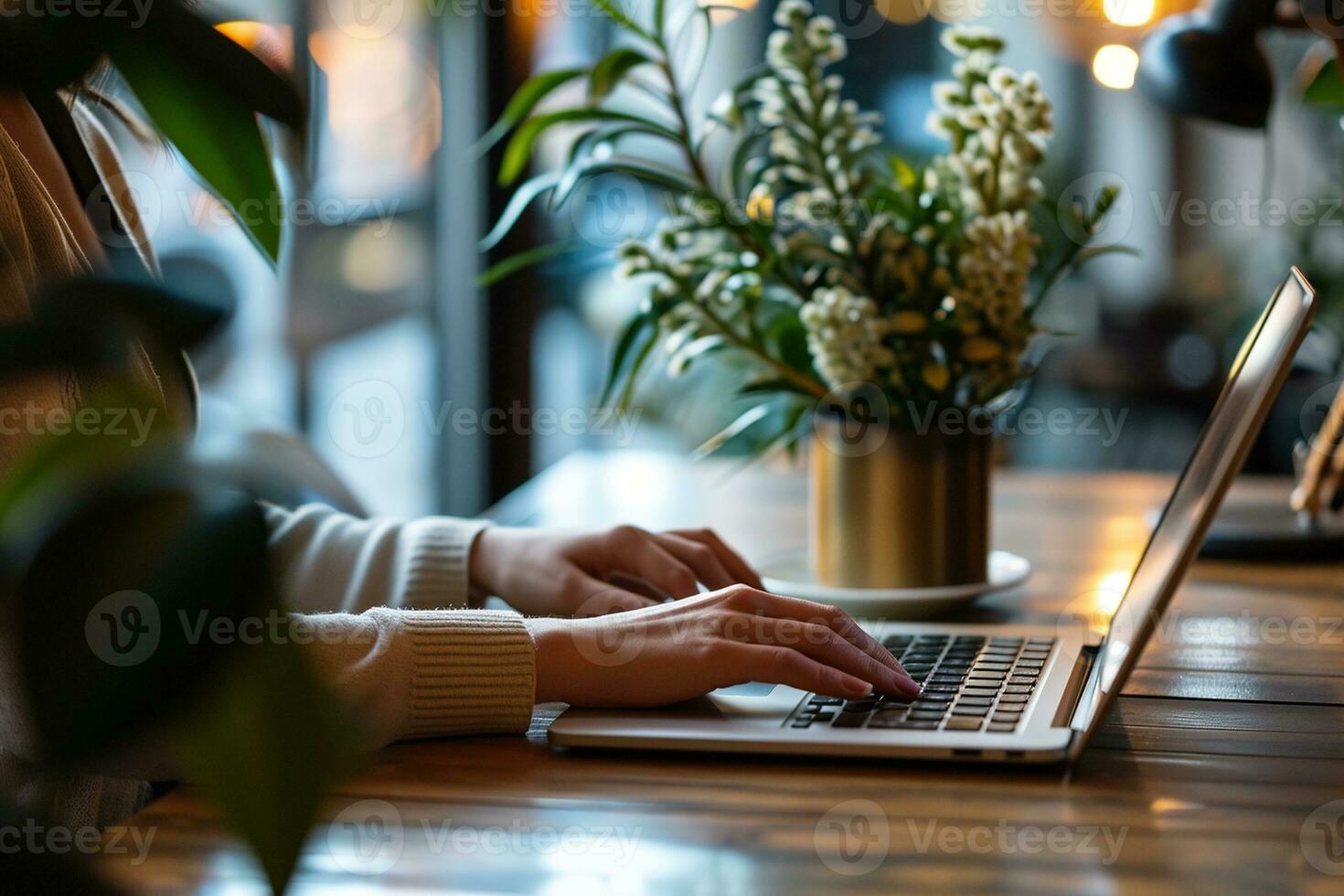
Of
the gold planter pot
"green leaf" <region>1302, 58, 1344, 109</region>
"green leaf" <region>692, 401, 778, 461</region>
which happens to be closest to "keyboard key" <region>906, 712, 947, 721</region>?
the gold planter pot

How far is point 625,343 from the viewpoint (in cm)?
124

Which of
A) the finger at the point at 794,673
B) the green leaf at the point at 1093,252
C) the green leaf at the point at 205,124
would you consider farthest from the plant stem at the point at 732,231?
the green leaf at the point at 205,124

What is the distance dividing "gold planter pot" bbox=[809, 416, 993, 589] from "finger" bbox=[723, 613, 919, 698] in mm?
340

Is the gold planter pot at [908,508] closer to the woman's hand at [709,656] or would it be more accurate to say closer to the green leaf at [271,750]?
the woman's hand at [709,656]

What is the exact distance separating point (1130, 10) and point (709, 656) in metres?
2.15

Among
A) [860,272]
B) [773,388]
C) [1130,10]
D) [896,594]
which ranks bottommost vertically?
[896,594]

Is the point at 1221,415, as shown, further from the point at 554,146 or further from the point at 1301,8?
the point at 554,146

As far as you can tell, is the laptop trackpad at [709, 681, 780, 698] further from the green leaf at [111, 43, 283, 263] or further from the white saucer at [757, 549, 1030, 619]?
the green leaf at [111, 43, 283, 263]

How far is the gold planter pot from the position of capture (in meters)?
1.12

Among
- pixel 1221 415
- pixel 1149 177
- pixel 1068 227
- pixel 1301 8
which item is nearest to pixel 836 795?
pixel 1221 415

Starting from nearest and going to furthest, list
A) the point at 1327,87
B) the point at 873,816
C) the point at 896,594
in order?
the point at 873,816
the point at 896,594
the point at 1327,87

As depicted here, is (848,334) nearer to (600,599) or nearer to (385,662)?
(600,599)

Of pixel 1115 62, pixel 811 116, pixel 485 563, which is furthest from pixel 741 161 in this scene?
pixel 1115 62

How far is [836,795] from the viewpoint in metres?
0.66
